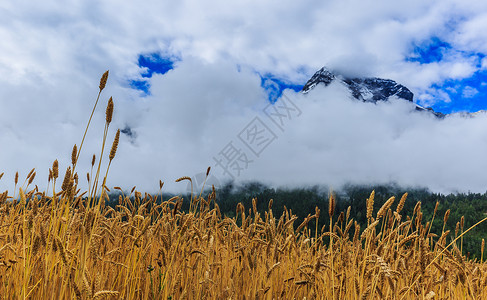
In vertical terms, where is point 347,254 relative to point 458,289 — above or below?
above

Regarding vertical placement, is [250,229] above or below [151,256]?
above

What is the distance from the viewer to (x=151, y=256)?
3416mm

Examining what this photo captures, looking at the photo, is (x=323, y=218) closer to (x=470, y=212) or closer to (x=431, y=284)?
(x=470, y=212)

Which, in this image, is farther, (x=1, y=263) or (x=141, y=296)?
(x=141, y=296)

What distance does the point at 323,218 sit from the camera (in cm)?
10694

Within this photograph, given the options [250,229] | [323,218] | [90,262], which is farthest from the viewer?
[323,218]

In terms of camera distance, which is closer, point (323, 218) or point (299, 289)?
point (299, 289)

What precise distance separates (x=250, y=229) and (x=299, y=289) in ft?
3.15

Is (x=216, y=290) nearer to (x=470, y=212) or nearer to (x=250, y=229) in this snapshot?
(x=250, y=229)

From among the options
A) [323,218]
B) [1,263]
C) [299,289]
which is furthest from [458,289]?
[323,218]

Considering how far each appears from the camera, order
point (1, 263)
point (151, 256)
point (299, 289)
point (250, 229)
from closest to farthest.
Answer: point (1, 263) → point (299, 289) → point (151, 256) → point (250, 229)

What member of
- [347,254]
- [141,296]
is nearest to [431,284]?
[347,254]

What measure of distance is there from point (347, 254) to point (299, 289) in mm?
580

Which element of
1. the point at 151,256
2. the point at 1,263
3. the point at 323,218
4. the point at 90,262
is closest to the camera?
the point at 1,263
